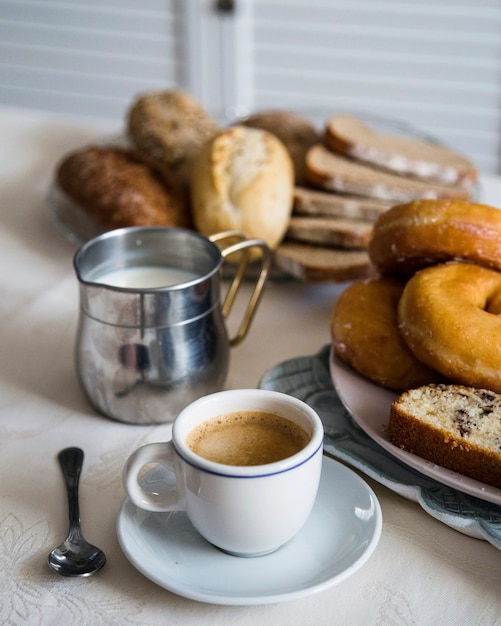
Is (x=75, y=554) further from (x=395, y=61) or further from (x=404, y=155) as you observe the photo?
(x=395, y=61)

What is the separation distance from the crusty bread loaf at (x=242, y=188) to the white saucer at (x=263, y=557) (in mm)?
599

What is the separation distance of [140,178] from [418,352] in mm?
698

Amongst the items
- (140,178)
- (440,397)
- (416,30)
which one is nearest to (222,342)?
(440,397)

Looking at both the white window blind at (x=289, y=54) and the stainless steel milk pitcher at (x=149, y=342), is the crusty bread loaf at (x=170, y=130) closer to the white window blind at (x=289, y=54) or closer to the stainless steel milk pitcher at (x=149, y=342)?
the stainless steel milk pitcher at (x=149, y=342)

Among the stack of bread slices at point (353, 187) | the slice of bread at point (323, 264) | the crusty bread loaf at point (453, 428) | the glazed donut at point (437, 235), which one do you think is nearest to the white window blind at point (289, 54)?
the stack of bread slices at point (353, 187)

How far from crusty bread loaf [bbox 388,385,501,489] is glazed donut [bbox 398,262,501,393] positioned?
2 centimetres

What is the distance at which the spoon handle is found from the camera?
74 centimetres

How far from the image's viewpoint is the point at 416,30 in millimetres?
3098

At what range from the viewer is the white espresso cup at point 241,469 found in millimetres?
639

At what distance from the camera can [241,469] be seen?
0.63 meters

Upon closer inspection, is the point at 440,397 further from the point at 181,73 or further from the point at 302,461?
the point at 181,73

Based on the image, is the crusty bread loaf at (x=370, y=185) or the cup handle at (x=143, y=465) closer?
the cup handle at (x=143, y=465)

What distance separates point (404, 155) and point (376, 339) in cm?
74

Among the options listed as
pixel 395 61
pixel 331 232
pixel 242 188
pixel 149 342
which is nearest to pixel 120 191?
pixel 242 188
